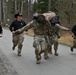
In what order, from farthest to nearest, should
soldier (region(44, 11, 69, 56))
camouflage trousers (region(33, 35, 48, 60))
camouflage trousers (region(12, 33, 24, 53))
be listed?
camouflage trousers (region(12, 33, 24, 53)) < soldier (region(44, 11, 69, 56)) < camouflage trousers (region(33, 35, 48, 60))

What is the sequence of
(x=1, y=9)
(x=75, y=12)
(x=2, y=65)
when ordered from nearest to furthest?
(x=2, y=65)
(x=75, y=12)
(x=1, y=9)

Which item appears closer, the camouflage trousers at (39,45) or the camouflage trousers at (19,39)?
the camouflage trousers at (39,45)

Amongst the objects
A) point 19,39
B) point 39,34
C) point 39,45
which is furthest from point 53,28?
point 39,45

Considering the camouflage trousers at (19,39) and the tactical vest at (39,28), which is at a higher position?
the tactical vest at (39,28)

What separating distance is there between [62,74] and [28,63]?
8.13ft

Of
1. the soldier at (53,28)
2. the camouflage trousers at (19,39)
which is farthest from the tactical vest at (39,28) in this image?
the camouflage trousers at (19,39)

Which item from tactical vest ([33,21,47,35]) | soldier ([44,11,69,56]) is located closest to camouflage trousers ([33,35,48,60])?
tactical vest ([33,21,47,35])

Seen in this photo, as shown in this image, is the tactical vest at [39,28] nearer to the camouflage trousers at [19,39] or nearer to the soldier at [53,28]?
the soldier at [53,28]

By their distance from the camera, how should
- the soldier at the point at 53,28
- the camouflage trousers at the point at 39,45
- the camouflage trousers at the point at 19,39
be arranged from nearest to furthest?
the camouflage trousers at the point at 39,45, the soldier at the point at 53,28, the camouflage trousers at the point at 19,39

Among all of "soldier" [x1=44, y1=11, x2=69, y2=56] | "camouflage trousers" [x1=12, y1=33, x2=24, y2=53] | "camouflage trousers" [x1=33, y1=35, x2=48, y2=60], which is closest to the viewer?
"camouflage trousers" [x1=33, y1=35, x2=48, y2=60]

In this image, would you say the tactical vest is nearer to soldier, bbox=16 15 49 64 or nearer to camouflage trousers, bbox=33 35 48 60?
soldier, bbox=16 15 49 64

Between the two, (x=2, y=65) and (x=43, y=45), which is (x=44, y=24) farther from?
(x=2, y=65)

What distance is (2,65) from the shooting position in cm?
1175

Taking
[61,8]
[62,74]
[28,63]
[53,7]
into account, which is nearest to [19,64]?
[28,63]
